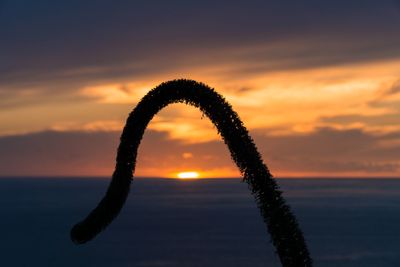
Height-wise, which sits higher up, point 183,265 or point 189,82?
point 189,82

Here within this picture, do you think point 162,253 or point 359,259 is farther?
point 162,253

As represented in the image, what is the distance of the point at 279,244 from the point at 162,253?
169 m

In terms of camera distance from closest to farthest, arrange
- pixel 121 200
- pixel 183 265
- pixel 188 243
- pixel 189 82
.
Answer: pixel 189 82 → pixel 121 200 → pixel 183 265 → pixel 188 243

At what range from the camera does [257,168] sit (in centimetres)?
609

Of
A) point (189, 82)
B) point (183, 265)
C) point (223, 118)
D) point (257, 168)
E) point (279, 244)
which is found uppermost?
point (189, 82)

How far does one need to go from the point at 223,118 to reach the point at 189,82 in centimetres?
77

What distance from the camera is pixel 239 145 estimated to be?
20.0 feet

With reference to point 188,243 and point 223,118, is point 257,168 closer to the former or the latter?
point 223,118

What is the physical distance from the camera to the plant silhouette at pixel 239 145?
601cm

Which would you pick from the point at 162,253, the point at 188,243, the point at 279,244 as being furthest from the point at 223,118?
the point at 188,243

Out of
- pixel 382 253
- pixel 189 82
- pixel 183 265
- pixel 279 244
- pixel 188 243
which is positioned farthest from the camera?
pixel 188 243

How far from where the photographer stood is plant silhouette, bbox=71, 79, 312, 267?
601 cm

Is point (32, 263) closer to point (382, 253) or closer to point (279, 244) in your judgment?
point (382, 253)

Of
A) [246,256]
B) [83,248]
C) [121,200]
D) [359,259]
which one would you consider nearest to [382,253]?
[359,259]
